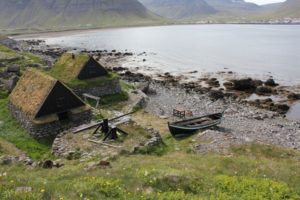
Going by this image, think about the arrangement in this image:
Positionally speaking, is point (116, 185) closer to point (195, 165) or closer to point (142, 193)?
point (142, 193)

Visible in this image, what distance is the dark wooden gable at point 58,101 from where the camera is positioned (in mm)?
27605

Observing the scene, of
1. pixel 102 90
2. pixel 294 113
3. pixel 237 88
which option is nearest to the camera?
pixel 102 90

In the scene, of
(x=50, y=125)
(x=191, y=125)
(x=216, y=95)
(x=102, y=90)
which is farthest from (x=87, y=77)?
(x=216, y=95)

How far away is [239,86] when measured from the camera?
56.6 metres

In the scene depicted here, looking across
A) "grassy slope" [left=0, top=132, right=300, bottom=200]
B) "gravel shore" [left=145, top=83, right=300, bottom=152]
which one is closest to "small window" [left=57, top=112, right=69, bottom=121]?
"grassy slope" [left=0, top=132, right=300, bottom=200]

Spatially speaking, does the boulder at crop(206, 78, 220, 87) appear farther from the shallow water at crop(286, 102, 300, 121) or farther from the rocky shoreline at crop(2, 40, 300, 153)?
the shallow water at crop(286, 102, 300, 121)

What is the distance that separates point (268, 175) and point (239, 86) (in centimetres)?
4139

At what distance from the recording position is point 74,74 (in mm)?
41688

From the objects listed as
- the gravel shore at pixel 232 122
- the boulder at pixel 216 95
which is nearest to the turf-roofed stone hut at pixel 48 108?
the gravel shore at pixel 232 122

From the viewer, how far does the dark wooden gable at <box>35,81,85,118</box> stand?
90.6 feet

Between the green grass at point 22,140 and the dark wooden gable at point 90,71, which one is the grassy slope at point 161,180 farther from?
the dark wooden gable at point 90,71

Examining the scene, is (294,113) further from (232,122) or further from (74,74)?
(74,74)

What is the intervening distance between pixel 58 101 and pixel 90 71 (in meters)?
14.4

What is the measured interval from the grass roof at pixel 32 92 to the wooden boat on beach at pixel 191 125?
38.5 ft
